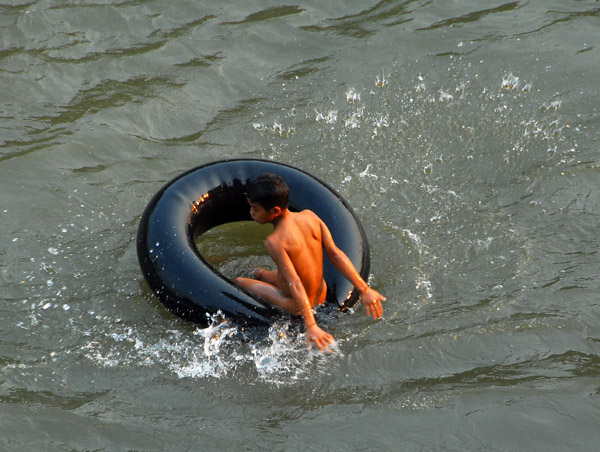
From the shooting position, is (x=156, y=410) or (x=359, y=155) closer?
(x=156, y=410)

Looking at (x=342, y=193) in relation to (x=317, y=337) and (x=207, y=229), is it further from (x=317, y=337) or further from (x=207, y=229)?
(x=317, y=337)

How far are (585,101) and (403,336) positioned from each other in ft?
13.1

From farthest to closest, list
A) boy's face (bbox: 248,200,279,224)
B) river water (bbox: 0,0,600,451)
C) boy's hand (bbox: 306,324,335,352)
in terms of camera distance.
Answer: boy's face (bbox: 248,200,279,224) < boy's hand (bbox: 306,324,335,352) < river water (bbox: 0,0,600,451)

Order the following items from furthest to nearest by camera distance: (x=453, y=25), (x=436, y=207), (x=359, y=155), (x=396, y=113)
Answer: (x=453, y=25)
(x=396, y=113)
(x=359, y=155)
(x=436, y=207)

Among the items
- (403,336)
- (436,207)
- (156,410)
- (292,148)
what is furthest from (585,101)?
(156,410)

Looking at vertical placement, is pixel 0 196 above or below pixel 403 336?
above

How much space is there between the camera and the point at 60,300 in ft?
18.0

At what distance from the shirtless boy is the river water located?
236 mm

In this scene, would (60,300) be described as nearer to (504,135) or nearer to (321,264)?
(321,264)

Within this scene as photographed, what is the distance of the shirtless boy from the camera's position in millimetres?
4762

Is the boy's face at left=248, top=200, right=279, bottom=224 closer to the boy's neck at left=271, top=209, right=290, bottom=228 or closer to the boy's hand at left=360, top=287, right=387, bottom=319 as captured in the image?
the boy's neck at left=271, top=209, right=290, bottom=228

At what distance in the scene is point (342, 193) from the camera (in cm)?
650

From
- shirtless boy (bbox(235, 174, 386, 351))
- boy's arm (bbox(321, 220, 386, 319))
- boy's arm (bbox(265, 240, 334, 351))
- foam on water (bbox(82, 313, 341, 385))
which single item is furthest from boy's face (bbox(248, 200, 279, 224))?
foam on water (bbox(82, 313, 341, 385))

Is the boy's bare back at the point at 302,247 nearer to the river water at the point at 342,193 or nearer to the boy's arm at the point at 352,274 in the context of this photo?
the boy's arm at the point at 352,274
